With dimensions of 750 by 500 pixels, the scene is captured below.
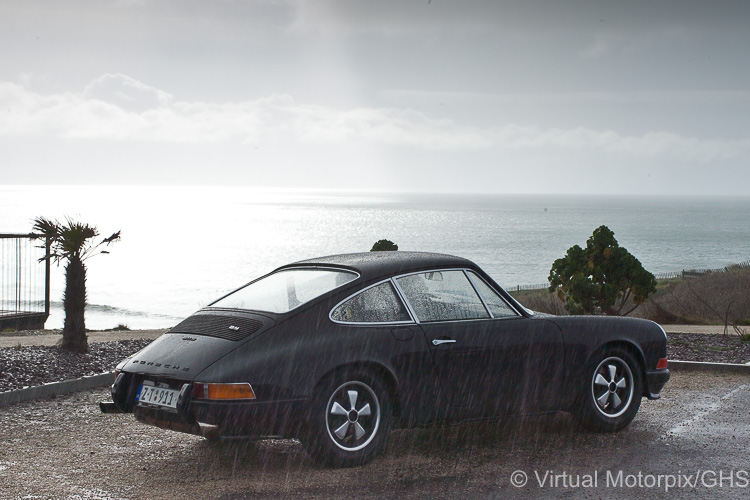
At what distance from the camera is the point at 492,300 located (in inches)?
259

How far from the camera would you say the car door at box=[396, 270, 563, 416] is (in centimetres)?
615

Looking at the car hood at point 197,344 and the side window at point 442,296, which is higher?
the side window at point 442,296

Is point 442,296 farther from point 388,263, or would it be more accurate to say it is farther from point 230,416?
point 230,416

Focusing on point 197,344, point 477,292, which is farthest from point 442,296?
point 197,344

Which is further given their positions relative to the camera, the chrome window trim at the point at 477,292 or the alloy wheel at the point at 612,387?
the alloy wheel at the point at 612,387

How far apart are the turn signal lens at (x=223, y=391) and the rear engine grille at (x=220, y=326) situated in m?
0.39

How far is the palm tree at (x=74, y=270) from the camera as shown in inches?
425

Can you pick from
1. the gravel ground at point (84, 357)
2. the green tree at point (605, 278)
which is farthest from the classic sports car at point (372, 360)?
the green tree at point (605, 278)

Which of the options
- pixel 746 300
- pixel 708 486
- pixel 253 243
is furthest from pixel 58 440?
pixel 253 243

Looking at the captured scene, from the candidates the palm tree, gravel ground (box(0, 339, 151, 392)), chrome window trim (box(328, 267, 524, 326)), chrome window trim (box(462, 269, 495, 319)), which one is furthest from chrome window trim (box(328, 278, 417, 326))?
the palm tree

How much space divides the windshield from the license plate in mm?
909

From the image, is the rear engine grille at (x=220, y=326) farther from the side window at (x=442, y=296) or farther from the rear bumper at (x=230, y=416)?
the side window at (x=442, y=296)

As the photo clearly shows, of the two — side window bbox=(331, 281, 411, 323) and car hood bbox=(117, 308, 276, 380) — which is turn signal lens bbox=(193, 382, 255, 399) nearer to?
car hood bbox=(117, 308, 276, 380)

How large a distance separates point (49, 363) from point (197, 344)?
16.1 ft
